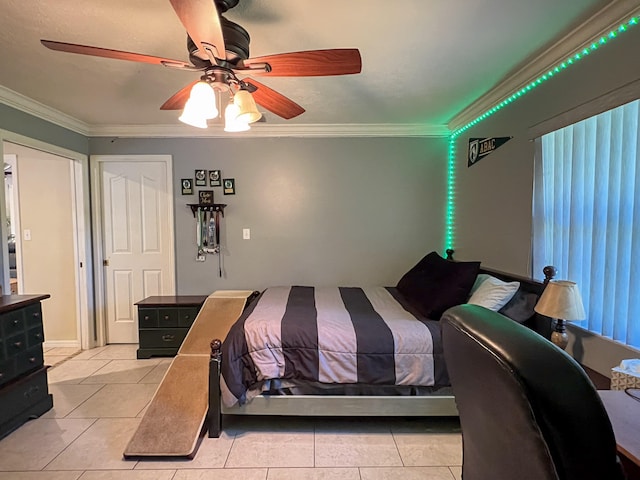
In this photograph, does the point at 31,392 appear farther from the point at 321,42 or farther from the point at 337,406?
the point at 321,42

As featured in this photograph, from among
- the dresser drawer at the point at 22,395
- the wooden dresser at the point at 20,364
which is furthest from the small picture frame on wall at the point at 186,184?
the dresser drawer at the point at 22,395

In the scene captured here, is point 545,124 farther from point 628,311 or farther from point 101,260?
point 101,260

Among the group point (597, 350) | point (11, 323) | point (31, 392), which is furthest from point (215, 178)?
point (597, 350)

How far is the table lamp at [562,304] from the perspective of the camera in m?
1.61

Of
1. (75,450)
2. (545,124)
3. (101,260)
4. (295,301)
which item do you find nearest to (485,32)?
(545,124)

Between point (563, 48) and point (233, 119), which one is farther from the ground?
point (563, 48)

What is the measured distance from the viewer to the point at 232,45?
1.49 m

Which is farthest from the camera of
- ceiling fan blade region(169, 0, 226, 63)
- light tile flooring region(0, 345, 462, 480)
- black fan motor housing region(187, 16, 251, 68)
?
light tile flooring region(0, 345, 462, 480)

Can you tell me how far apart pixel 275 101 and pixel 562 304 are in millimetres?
1856

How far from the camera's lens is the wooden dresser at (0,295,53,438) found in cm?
213

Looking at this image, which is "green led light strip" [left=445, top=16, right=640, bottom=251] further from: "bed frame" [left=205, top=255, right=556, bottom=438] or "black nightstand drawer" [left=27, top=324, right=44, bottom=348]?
"black nightstand drawer" [left=27, top=324, right=44, bottom=348]

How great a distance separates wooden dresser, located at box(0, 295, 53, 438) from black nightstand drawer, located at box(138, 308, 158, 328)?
0.97 m

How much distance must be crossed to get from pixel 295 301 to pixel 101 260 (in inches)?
94.2

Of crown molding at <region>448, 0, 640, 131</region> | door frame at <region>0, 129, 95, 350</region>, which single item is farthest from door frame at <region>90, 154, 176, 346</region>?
crown molding at <region>448, 0, 640, 131</region>
